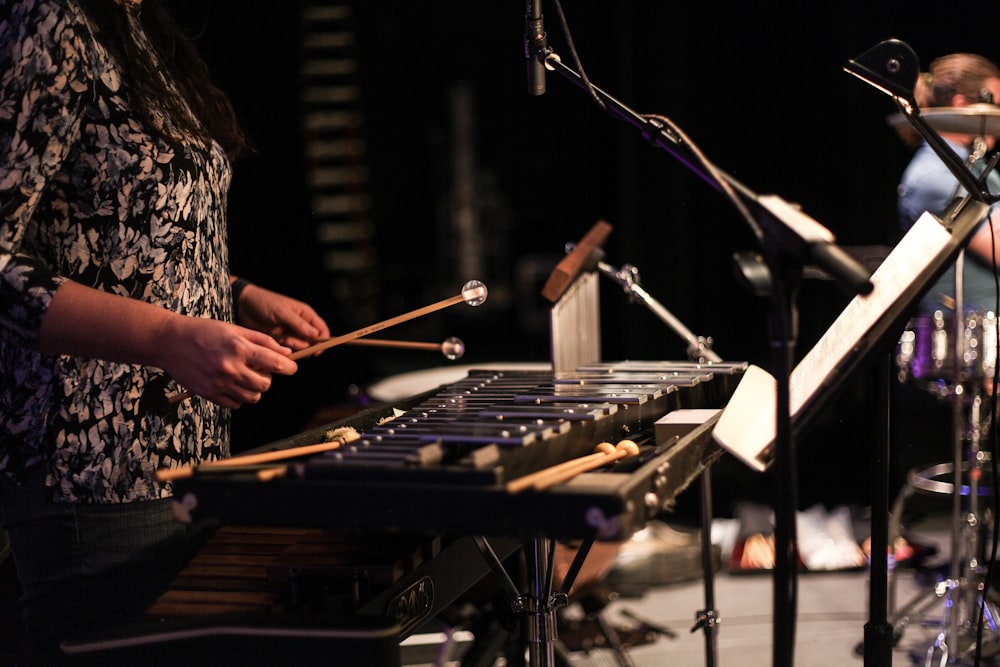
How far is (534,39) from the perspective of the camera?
1.72 meters

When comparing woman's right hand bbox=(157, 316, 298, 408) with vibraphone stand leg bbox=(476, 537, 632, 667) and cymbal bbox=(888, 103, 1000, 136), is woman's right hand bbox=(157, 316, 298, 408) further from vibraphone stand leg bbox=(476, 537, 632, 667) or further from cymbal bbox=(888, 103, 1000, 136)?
cymbal bbox=(888, 103, 1000, 136)

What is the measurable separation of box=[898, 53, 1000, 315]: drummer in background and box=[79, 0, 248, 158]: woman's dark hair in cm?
252

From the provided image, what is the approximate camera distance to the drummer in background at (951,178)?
3627 mm

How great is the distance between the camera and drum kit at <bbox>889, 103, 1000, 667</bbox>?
3027 mm

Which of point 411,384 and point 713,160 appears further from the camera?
point 713,160

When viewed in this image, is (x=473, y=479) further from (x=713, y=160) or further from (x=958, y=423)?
(x=713, y=160)

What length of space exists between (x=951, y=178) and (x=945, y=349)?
25.4 inches

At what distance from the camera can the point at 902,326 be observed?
1.58 m

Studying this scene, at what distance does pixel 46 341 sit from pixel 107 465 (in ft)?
0.80

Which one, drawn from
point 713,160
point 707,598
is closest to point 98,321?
point 707,598

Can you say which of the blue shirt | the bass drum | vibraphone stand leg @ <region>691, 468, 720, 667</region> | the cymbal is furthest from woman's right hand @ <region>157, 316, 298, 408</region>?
the blue shirt

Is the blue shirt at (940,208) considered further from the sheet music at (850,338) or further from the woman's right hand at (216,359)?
the woman's right hand at (216,359)

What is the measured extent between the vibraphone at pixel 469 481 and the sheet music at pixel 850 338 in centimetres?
8

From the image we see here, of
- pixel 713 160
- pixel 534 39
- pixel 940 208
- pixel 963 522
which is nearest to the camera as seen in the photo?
pixel 534 39
